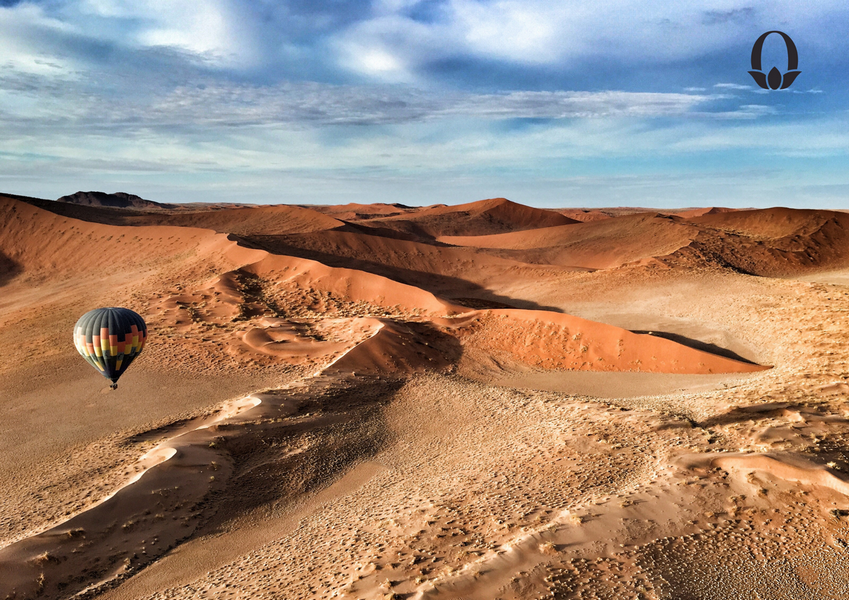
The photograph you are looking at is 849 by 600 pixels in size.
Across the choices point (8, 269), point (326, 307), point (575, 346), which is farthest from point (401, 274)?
point (8, 269)

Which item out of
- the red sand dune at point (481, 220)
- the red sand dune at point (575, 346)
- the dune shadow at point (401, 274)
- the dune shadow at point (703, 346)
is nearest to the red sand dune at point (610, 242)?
the dune shadow at point (401, 274)

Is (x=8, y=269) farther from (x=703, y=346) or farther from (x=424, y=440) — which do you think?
(x=703, y=346)

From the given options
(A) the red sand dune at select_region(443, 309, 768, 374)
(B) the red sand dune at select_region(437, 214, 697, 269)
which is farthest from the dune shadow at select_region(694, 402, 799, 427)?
(B) the red sand dune at select_region(437, 214, 697, 269)

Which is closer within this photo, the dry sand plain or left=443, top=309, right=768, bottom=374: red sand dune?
the dry sand plain

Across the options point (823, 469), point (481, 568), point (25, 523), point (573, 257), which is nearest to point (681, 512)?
point (823, 469)

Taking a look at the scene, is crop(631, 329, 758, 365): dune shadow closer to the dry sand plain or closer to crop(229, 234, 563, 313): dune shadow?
the dry sand plain

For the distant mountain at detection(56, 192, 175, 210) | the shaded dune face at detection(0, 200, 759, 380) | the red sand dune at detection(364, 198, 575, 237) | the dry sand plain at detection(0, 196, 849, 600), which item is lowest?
the dry sand plain at detection(0, 196, 849, 600)

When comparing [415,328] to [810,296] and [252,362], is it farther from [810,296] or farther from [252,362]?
[810,296]
